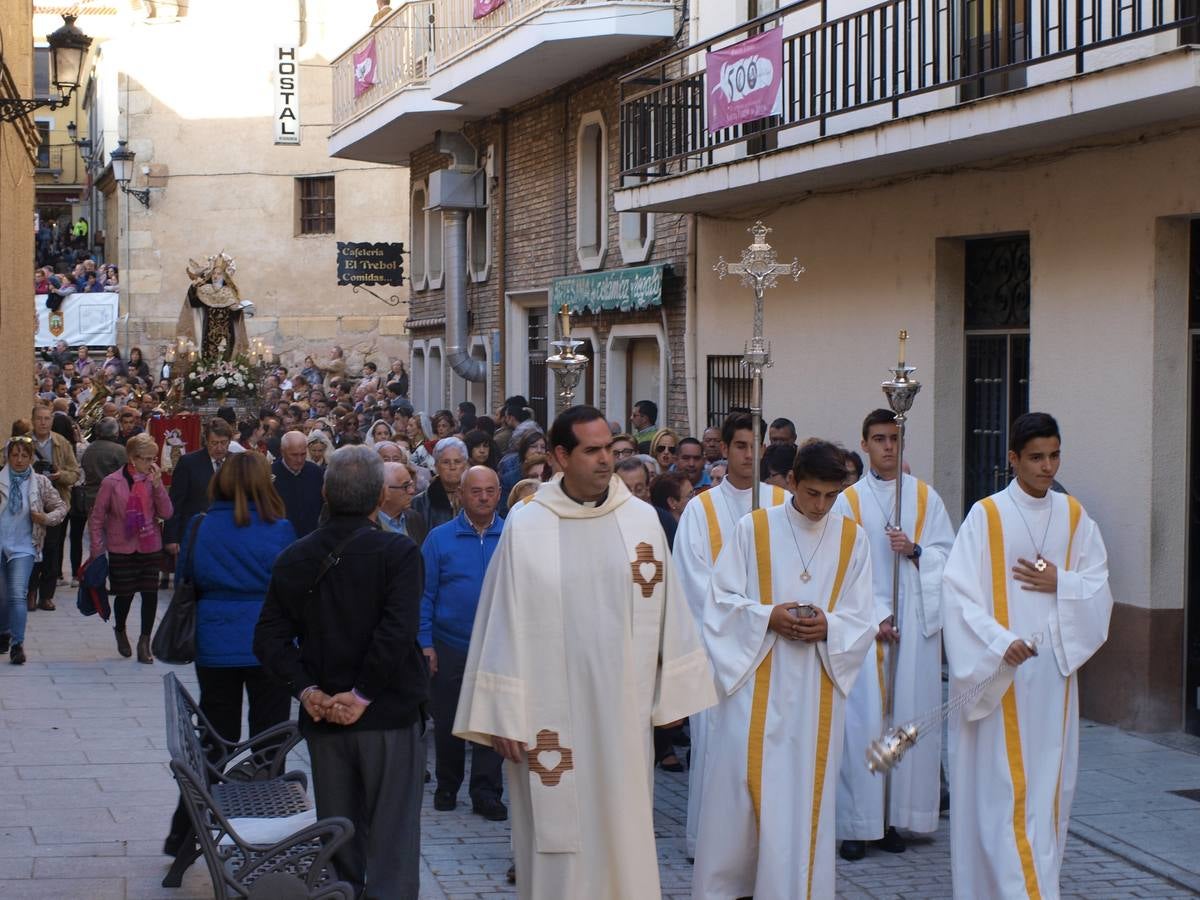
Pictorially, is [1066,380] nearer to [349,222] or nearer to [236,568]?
[236,568]

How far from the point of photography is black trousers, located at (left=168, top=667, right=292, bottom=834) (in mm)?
7605

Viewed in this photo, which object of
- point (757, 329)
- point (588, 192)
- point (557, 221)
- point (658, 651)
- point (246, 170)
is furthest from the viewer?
point (246, 170)

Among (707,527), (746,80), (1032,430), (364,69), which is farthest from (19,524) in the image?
(364,69)

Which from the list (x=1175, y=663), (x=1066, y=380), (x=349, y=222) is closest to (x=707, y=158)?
→ (x=1066, y=380)

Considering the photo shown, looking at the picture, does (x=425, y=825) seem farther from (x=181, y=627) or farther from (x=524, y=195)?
(x=524, y=195)

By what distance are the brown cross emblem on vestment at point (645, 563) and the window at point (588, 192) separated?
1487 cm

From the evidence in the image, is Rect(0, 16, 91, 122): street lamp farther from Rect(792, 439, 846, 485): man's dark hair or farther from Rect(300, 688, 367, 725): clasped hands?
Rect(300, 688, 367, 725): clasped hands

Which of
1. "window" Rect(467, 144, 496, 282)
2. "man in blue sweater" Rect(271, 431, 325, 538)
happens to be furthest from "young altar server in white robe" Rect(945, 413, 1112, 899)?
"window" Rect(467, 144, 496, 282)

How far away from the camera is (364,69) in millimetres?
25875

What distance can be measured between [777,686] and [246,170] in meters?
36.8

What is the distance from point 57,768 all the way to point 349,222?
3274 cm

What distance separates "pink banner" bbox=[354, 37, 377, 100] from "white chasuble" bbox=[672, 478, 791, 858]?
1879 cm

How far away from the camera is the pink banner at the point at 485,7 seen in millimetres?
20047

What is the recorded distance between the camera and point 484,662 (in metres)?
5.64
